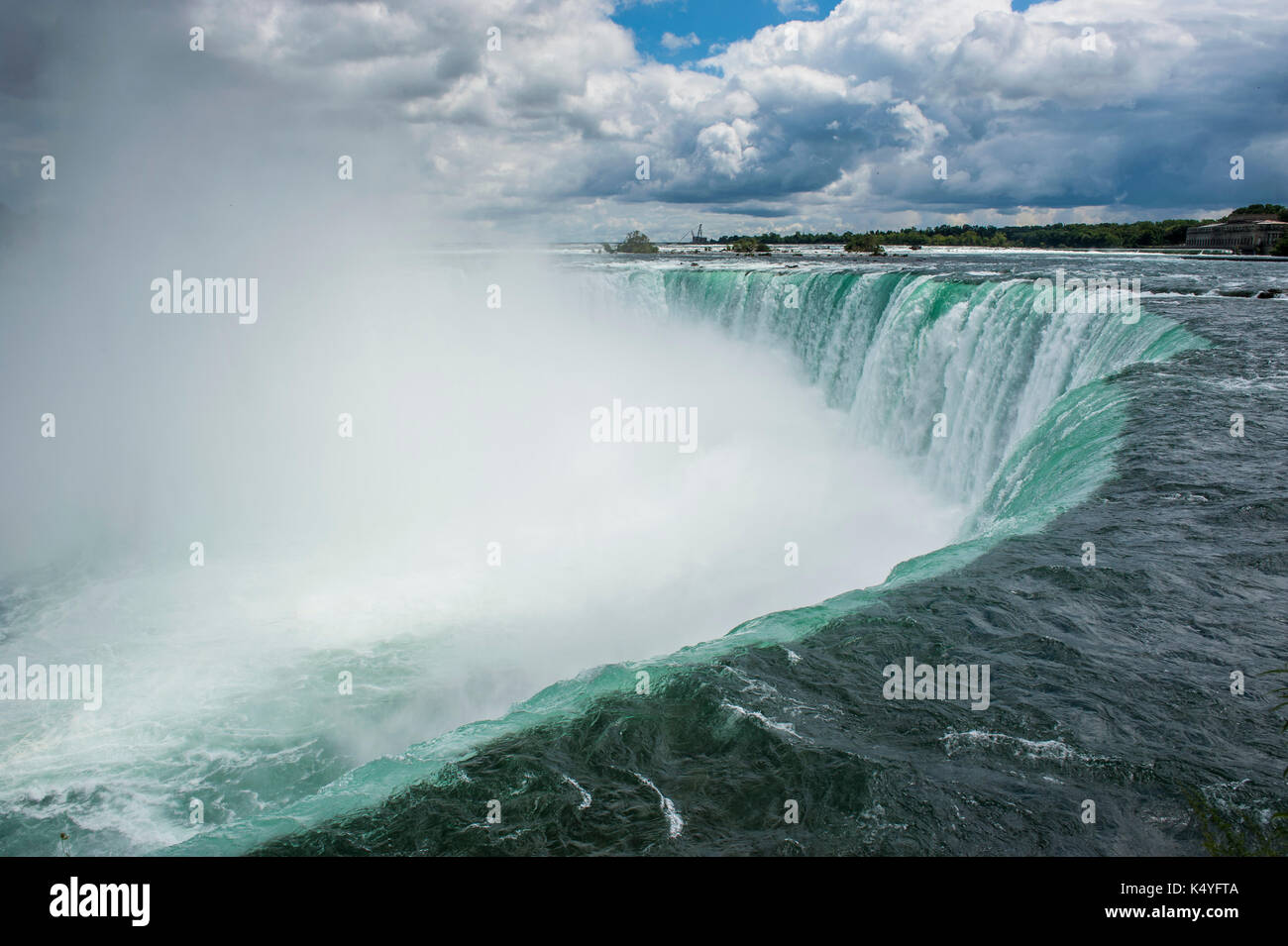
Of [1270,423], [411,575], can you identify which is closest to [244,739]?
[411,575]

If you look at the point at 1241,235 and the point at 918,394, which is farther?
the point at 1241,235

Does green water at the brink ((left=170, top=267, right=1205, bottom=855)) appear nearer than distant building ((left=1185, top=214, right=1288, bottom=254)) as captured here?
Yes

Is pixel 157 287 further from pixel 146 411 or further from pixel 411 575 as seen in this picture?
pixel 411 575

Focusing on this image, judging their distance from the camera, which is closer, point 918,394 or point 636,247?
point 918,394

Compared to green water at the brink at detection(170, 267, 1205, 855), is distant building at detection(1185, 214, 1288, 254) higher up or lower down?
higher up

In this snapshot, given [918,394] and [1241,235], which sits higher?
[1241,235]
